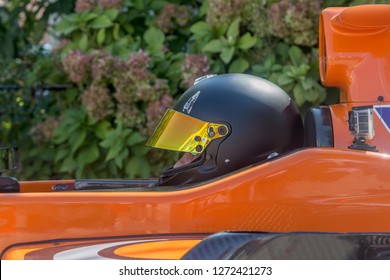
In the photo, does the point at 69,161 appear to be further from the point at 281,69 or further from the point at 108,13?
the point at 281,69

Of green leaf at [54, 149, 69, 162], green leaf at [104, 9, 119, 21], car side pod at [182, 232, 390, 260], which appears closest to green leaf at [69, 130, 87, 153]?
green leaf at [54, 149, 69, 162]

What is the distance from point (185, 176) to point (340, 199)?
2.35 ft

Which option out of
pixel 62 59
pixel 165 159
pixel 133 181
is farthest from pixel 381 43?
pixel 62 59

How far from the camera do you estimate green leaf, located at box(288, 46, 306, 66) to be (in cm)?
502

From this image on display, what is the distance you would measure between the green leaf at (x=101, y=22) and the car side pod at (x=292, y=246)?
10.3 feet

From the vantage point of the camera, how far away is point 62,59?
217 inches

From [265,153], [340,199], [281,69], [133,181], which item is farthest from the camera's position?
[281,69]

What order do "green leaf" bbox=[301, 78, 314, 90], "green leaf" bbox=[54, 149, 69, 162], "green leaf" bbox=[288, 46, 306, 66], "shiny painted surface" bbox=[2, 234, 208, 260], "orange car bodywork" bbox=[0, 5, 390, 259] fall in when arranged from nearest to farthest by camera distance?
1. "shiny painted surface" bbox=[2, 234, 208, 260]
2. "orange car bodywork" bbox=[0, 5, 390, 259]
3. "green leaf" bbox=[301, 78, 314, 90]
4. "green leaf" bbox=[288, 46, 306, 66]
5. "green leaf" bbox=[54, 149, 69, 162]

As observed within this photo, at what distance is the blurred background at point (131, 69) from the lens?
5035 mm

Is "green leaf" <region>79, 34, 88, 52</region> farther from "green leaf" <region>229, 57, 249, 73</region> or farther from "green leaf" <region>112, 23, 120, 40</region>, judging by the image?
"green leaf" <region>229, 57, 249, 73</region>

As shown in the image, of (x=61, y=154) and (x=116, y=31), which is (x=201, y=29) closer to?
(x=116, y=31)

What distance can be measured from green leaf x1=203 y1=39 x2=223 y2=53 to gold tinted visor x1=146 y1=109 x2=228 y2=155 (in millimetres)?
1821

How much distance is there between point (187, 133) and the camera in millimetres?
3314

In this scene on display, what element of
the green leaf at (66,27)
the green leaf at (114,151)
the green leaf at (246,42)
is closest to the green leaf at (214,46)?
the green leaf at (246,42)
